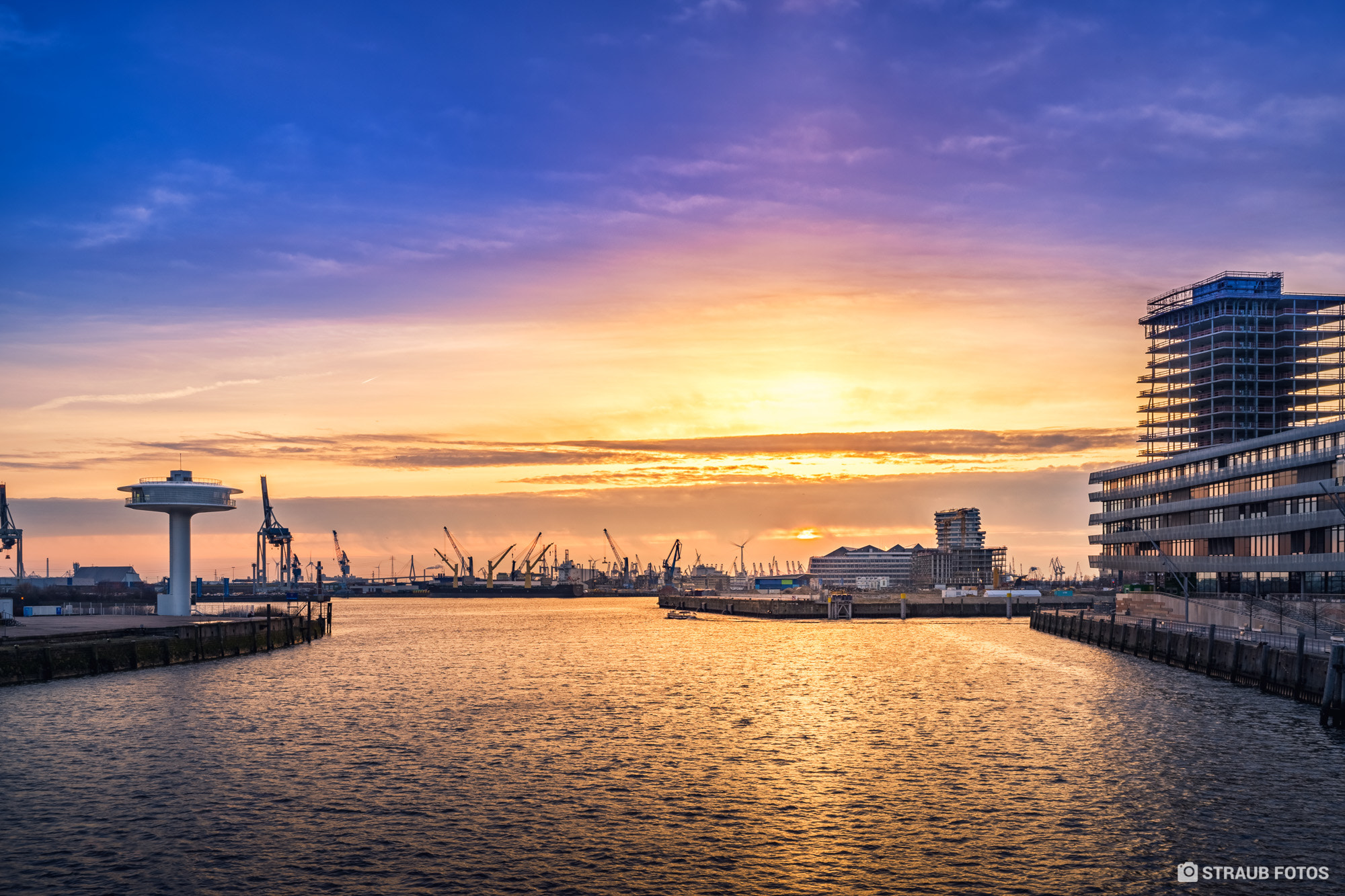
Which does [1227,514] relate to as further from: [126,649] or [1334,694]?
[126,649]

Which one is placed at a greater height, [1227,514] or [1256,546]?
[1227,514]

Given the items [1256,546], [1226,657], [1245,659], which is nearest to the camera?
[1245,659]

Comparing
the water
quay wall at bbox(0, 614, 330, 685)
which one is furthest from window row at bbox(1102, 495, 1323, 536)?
quay wall at bbox(0, 614, 330, 685)

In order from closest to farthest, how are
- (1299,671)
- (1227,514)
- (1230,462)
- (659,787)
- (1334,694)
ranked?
1. (659,787)
2. (1334,694)
3. (1299,671)
4. (1227,514)
5. (1230,462)

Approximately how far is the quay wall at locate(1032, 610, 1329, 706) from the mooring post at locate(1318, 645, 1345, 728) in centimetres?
239

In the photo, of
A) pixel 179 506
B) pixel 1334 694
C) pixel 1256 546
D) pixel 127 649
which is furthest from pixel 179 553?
pixel 1256 546

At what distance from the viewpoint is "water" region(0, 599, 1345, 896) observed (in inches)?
1308

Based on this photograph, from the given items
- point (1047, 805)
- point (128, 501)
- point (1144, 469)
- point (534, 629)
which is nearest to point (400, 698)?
point (1047, 805)

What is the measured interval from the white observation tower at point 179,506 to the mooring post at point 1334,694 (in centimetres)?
12658

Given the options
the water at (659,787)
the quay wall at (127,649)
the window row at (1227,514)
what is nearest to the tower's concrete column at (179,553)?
the quay wall at (127,649)

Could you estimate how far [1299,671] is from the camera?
6562cm

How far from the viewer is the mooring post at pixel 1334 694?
53.8 metres

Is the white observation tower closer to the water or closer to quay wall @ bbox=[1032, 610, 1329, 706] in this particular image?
the water

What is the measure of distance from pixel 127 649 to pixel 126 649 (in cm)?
7
